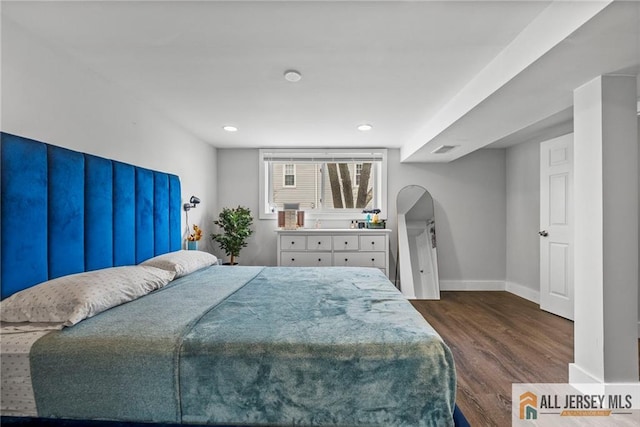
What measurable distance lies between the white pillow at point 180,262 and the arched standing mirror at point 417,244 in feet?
9.06

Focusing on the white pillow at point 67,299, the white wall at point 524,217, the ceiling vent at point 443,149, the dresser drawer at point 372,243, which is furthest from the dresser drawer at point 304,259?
the white wall at point 524,217

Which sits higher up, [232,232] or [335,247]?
[232,232]

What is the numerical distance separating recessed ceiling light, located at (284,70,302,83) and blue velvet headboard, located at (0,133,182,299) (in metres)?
1.44

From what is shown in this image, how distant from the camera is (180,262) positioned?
256cm

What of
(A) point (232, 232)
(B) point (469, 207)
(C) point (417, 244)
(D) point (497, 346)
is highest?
(B) point (469, 207)

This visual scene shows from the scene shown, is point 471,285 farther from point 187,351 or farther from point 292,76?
point 187,351

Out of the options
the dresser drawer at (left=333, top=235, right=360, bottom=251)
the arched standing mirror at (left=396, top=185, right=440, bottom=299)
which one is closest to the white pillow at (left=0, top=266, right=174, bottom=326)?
the dresser drawer at (left=333, top=235, right=360, bottom=251)

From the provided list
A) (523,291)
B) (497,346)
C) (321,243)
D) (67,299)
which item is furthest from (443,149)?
(67,299)

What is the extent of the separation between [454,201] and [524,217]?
937 millimetres

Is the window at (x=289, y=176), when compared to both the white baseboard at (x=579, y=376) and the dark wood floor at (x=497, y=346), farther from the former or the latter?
the white baseboard at (x=579, y=376)

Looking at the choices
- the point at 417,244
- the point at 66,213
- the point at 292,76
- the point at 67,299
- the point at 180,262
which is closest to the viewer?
the point at 67,299

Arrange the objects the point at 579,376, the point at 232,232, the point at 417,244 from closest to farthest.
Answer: the point at 579,376 → the point at 232,232 → the point at 417,244

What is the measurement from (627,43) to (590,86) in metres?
0.46

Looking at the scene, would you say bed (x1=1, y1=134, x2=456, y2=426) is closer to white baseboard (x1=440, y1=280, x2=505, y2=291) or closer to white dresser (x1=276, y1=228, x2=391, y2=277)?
white dresser (x1=276, y1=228, x2=391, y2=277)
